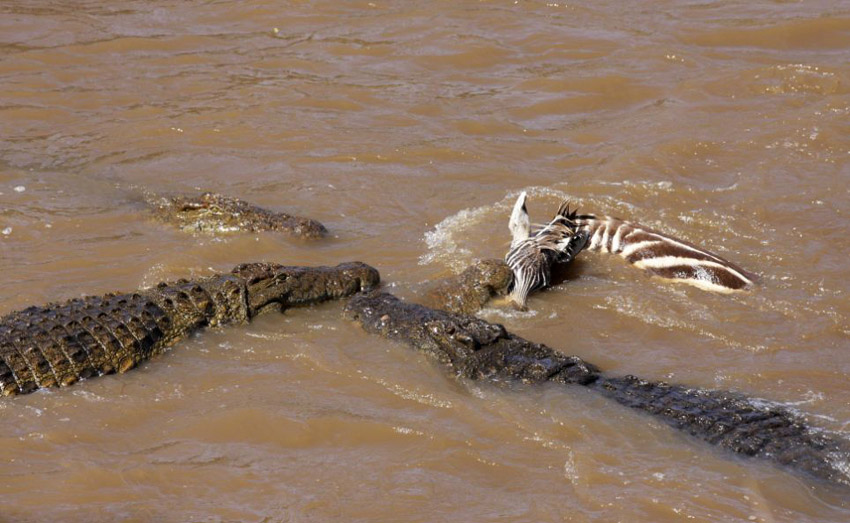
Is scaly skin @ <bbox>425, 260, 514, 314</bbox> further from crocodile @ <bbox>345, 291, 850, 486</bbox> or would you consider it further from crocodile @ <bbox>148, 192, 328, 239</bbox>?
crocodile @ <bbox>148, 192, 328, 239</bbox>

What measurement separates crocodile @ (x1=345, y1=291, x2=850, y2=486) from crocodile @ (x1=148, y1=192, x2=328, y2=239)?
1.34m

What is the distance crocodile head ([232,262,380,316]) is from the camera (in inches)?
241

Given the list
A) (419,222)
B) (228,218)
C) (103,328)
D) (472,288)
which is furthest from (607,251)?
(103,328)

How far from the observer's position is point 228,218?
24.4 feet

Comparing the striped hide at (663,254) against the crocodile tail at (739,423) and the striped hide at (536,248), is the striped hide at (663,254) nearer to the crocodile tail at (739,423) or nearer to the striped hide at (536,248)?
the striped hide at (536,248)

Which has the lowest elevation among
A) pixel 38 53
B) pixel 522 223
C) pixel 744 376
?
pixel 744 376

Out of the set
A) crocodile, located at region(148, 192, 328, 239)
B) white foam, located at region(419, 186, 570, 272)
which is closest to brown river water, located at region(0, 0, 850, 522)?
white foam, located at region(419, 186, 570, 272)

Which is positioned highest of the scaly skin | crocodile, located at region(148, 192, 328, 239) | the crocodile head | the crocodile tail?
crocodile, located at region(148, 192, 328, 239)

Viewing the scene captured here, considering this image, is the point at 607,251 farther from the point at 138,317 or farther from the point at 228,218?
the point at 138,317

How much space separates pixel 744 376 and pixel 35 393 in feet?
12.2

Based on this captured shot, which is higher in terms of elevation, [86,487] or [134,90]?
[134,90]

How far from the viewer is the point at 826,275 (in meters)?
6.96

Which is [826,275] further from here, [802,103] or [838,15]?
[838,15]

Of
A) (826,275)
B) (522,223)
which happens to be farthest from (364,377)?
(826,275)
